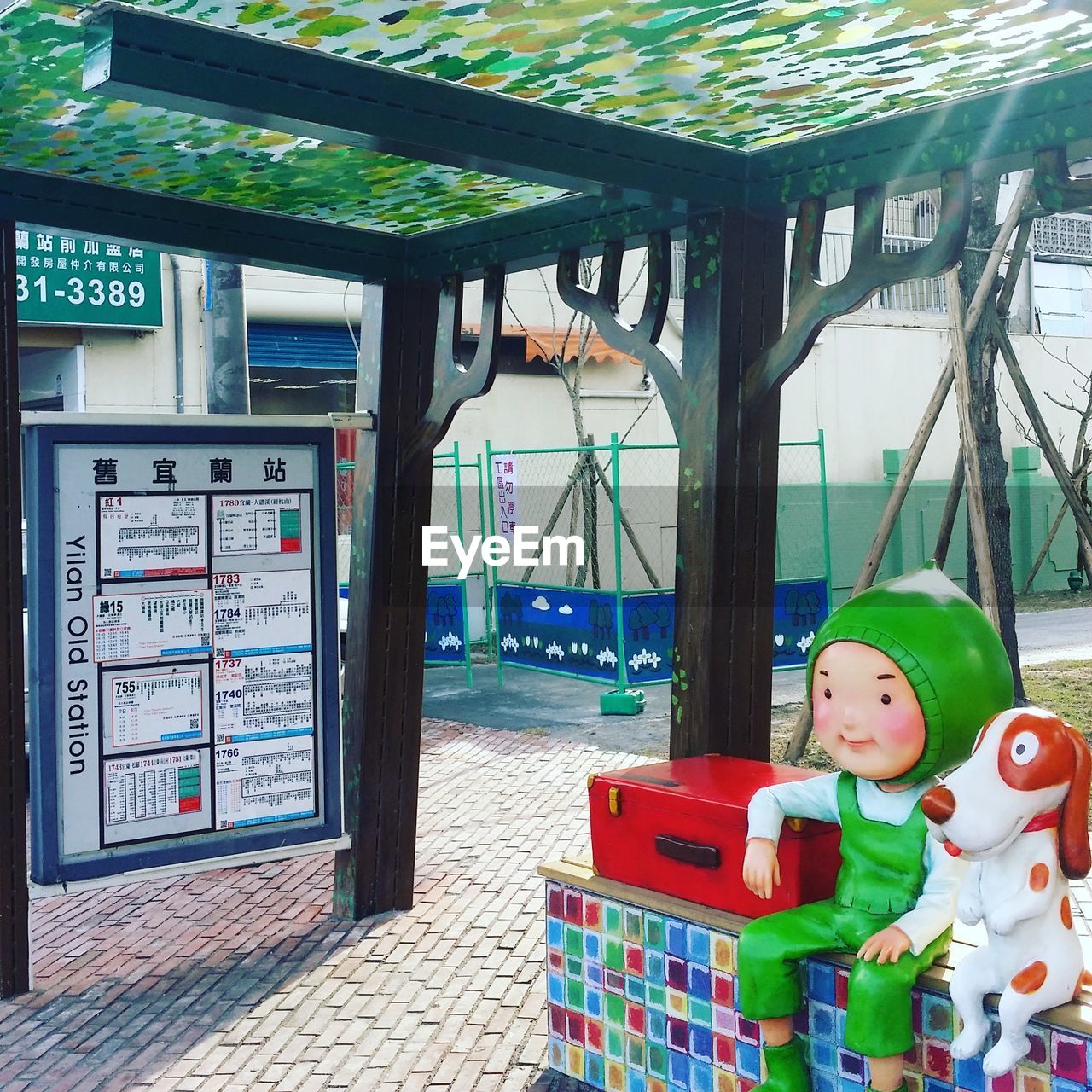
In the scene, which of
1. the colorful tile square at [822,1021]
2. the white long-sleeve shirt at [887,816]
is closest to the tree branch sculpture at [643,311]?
the white long-sleeve shirt at [887,816]

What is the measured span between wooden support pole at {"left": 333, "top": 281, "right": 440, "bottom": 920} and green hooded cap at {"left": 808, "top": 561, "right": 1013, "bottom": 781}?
2.95m

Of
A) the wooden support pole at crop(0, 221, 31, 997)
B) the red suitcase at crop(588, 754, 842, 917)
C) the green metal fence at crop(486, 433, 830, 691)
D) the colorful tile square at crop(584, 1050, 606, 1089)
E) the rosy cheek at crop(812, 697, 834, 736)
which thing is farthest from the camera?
the green metal fence at crop(486, 433, 830, 691)

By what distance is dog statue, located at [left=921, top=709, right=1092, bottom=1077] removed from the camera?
115 inches

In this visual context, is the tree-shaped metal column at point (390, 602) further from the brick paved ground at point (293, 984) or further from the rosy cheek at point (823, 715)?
the rosy cheek at point (823, 715)

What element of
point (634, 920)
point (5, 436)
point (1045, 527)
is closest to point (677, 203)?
point (634, 920)

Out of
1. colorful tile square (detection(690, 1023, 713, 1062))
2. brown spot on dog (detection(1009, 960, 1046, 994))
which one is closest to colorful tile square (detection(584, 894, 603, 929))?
colorful tile square (detection(690, 1023, 713, 1062))

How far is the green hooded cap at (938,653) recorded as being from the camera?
325 cm

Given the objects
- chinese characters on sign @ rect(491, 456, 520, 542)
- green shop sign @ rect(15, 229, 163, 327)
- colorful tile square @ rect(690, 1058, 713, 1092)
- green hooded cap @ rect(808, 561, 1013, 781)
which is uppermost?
green shop sign @ rect(15, 229, 163, 327)

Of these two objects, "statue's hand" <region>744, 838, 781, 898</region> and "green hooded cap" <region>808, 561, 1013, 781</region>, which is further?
"statue's hand" <region>744, 838, 781, 898</region>

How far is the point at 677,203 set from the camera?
4375 mm

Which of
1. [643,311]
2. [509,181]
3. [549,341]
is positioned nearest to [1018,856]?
[643,311]

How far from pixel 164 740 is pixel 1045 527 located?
20.3 meters

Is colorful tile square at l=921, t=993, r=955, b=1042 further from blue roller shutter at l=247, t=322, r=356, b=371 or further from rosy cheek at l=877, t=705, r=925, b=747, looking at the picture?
blue roller shutter at l=247, t=322, r=356, b=371

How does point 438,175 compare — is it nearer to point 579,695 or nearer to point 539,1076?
point 539,1076
